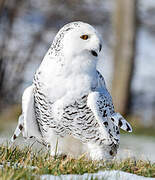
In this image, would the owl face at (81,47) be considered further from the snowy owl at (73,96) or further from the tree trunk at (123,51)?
the tree trunk at (123,51)

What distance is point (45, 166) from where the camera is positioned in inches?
128

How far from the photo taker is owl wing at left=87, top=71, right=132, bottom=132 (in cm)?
387

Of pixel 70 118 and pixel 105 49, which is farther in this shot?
pixel 105 49

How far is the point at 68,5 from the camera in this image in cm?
1959

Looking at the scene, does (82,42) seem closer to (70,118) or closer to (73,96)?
(73,96)

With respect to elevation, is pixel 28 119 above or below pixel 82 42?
below

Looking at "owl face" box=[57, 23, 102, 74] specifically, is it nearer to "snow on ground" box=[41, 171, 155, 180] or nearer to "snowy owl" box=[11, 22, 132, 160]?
"snowy owl" box=[11, 22, 132, 160]

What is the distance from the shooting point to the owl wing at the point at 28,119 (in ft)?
13.5

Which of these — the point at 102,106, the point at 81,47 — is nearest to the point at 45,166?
the point at 102,106

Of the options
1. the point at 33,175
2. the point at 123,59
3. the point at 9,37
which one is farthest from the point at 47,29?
the point at 33,175

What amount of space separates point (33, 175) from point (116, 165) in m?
0.94

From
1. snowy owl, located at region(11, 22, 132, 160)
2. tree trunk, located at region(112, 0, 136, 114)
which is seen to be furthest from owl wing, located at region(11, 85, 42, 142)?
tree trunk, located at region(112, 0, 136, 114)

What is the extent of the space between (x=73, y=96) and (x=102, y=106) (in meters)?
0.32

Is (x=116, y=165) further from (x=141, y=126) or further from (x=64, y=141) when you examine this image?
(x=141, y=126)
